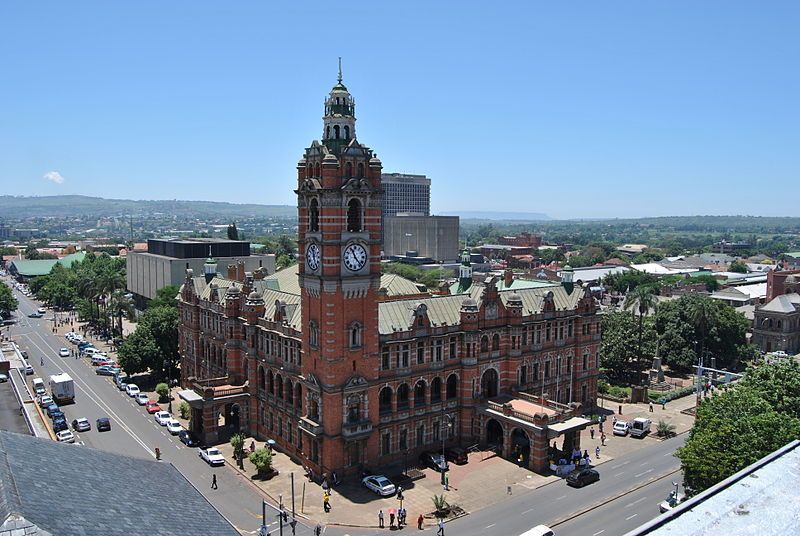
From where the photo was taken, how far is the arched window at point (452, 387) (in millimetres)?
74250

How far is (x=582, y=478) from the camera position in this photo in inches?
2527

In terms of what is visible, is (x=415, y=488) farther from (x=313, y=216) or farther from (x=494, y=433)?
(x=313, y=216)

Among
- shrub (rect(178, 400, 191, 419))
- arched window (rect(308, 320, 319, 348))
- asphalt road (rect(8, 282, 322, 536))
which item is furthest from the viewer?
shrub (rect(178, 400, 191, 419))

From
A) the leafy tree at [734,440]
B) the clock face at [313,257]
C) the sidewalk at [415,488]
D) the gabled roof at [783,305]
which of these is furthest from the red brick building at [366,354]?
the gabled roof at [783,305]

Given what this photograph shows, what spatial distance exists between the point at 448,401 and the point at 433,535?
20670mm

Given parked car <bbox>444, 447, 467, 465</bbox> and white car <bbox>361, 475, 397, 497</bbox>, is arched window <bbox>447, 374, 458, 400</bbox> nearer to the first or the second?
parked car <bbox>444, 447, 467, 465</bbox>

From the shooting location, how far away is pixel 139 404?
90.5 m

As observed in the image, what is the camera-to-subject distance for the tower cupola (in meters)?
64.3

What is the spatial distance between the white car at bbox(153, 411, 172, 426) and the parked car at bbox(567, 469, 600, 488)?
49.7m

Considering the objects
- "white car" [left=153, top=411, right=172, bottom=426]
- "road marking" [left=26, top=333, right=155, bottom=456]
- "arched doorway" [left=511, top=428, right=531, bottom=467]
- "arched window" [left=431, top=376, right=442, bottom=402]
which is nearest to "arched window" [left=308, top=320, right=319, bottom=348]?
"arched window" [left=431, top=376, right=442, bottom=402]

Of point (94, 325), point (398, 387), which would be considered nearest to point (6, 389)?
point (398, 387)

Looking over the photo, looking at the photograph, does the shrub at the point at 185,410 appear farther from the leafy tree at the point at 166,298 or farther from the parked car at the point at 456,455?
the leafy tree at the point at 166,298

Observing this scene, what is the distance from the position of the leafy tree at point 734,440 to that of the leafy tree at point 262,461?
39250 millimetres

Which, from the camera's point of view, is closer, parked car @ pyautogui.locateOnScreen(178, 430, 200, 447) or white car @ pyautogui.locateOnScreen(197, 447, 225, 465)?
white car @ pyautogui.locateOnScreen(197, 447, 225, 465)
